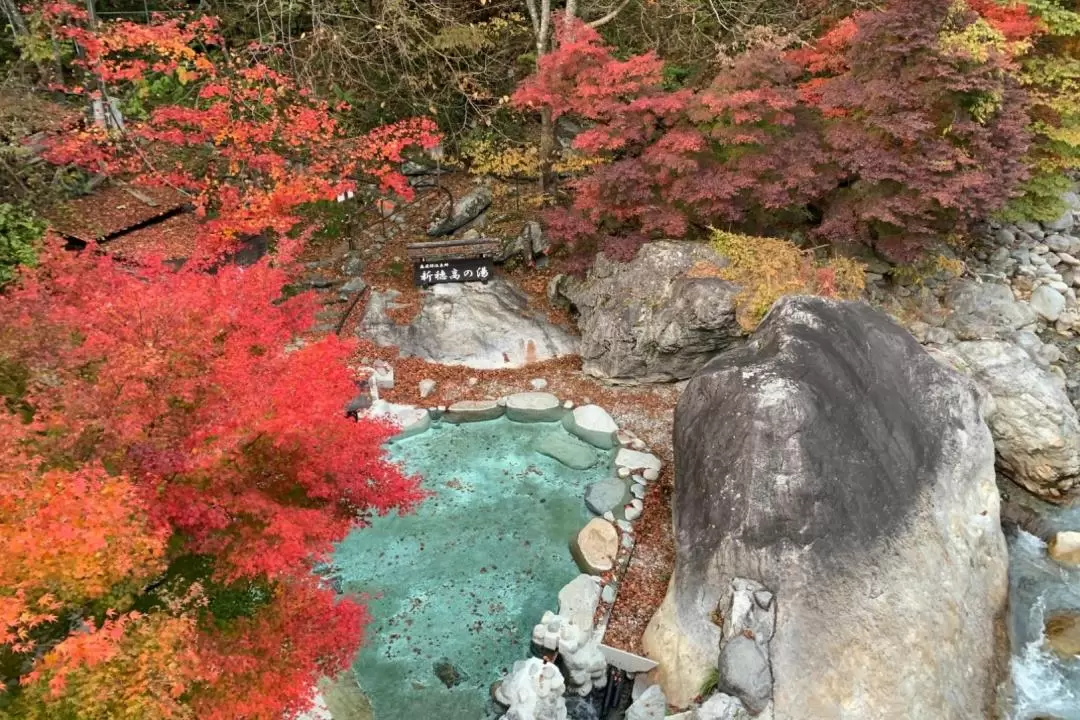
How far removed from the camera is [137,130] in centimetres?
1511

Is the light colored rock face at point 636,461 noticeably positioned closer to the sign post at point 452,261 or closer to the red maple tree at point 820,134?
the red maple tree at point 820,134

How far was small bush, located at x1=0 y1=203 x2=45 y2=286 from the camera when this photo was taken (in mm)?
11203

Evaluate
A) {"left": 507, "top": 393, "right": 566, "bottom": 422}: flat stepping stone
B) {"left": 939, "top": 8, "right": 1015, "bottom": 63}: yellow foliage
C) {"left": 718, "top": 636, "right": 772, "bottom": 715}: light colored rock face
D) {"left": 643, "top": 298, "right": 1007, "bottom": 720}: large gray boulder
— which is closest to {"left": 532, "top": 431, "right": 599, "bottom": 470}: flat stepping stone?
{"left": 507, "top": 393, "right": 566, "bottom": 422}: flat stepping stone

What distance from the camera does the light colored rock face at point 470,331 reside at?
1355cm

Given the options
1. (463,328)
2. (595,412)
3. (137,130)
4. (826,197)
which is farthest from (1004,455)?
(137,130)

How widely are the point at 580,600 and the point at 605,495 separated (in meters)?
2.06

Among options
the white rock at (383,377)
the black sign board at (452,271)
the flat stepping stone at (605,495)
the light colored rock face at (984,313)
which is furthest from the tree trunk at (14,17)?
the light colored rock face at (984,313)

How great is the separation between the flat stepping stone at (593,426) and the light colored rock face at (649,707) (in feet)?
16.2

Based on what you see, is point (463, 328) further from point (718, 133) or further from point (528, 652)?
point (528, 652)

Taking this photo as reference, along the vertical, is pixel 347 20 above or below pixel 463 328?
above

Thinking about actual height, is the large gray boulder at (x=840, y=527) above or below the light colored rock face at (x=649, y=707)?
above

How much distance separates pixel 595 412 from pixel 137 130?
12.3 m

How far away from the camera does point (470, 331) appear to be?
44.8 feet

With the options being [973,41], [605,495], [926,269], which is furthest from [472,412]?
[973,41]
